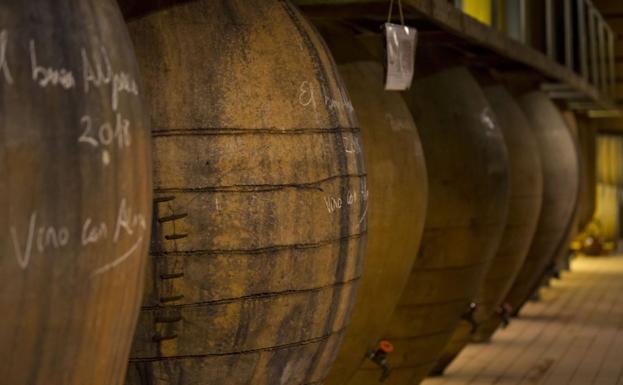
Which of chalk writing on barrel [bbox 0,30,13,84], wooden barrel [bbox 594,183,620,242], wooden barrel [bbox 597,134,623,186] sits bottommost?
wooden barrel [bbox 594,183,620,242]

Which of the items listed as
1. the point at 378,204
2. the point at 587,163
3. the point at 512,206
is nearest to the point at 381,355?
the point at 378,204

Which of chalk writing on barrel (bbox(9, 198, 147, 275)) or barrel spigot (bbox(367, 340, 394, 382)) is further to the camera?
barrel spigot (bbox(367, 340, 394, 382))

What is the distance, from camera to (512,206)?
Result: 7.61 m

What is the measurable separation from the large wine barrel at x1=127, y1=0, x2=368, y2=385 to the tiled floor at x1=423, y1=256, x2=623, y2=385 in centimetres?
373

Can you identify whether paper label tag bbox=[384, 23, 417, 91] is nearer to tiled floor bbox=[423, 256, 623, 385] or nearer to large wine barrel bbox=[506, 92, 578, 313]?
tiled floor bbox=[423, 256, 623, 385]

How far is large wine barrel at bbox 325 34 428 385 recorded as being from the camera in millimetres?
4918

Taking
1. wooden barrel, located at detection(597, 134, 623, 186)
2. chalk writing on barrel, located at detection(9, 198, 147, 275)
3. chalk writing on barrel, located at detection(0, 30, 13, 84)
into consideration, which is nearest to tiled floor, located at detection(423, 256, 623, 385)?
wooden barrel, located at detection(597, 134, 623, 186)

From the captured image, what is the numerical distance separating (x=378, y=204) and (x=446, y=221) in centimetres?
115

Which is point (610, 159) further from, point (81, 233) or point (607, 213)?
point (81, 233)

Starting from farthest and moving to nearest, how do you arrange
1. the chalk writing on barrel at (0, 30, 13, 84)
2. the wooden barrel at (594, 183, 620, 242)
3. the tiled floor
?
the wooden barrel at (594, 183, 620, 242) → the tiled floor → the chalk writing on barrel at (0, 30, 13, 84)

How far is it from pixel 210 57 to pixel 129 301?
1.14 meters

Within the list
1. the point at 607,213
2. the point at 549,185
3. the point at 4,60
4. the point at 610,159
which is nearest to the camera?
the point at 4,60

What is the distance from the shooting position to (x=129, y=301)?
2.48m

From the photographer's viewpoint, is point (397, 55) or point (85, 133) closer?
point (85, 133)
